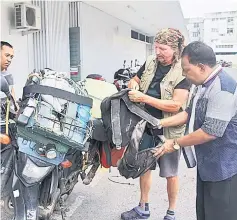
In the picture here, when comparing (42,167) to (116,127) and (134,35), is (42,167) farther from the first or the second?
(134,35)

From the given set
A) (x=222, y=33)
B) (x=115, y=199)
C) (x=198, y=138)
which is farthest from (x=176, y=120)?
(x=222, y=33)

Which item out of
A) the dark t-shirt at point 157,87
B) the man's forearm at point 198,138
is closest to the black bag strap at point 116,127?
the man's forearm at point 198,138

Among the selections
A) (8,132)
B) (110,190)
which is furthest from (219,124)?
(110,190)

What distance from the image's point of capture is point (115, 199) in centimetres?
320

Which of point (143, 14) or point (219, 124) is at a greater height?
point (143, 14)

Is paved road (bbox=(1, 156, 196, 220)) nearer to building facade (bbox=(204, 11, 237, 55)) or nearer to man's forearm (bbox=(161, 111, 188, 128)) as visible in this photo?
man's forearm (bbox=(161, 111, 188, 128))

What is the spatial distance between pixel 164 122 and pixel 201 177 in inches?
20.1

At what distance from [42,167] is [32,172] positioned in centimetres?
6

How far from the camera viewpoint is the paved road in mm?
2881

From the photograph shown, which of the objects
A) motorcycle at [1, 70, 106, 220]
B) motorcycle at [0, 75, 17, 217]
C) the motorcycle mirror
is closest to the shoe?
motorcycle at [1, 70, 106, 220]

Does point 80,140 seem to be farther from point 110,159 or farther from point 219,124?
point 219,124

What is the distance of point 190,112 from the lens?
2195 millimetres

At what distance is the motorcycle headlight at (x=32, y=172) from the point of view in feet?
5.99

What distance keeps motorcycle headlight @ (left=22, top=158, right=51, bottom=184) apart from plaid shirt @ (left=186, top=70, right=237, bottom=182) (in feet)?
2.98
